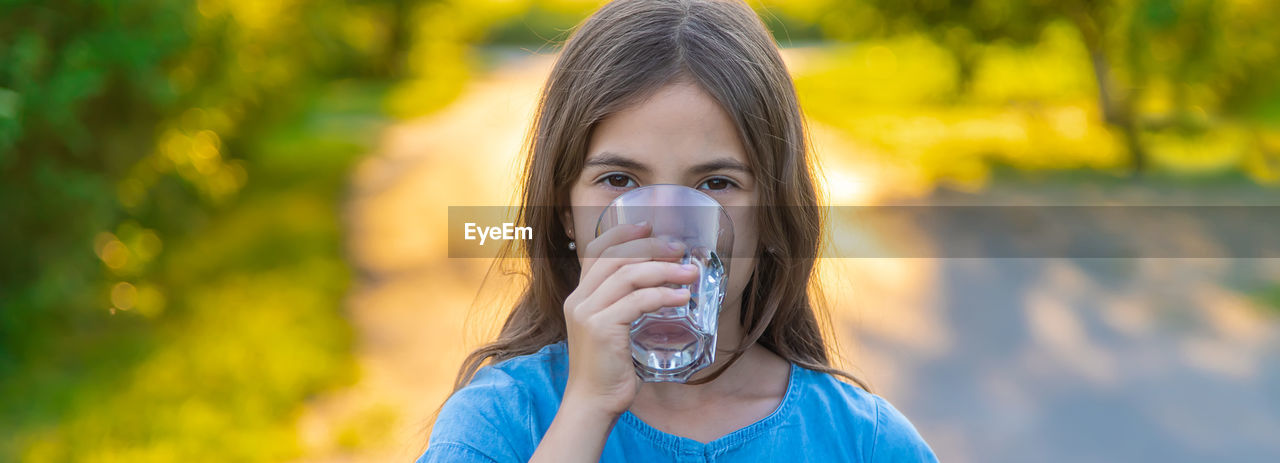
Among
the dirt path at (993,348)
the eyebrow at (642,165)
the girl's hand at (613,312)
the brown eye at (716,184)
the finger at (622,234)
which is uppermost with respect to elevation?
the eyebrow at (642,165)

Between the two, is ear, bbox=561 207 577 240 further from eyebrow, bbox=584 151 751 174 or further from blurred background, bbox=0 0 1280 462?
blurred background, bbox=0 0 1280 462

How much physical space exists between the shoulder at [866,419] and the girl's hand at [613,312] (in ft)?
1.30

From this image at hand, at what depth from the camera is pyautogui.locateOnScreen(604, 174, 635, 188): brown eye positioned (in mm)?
1598

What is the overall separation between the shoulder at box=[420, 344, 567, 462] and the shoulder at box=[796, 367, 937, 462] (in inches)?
16.1

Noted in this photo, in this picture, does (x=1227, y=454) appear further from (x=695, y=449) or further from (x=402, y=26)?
(x=402, y=26)

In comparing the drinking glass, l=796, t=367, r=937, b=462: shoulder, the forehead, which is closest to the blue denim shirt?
l=796, t=367, r=937, b=462: shoulder

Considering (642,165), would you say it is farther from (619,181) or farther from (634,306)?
(634,306)

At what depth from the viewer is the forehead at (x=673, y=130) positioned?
5.14 ft

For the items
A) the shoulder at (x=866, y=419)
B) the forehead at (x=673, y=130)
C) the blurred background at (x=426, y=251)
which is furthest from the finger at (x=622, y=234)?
the blurred background at (x=426, y=251)

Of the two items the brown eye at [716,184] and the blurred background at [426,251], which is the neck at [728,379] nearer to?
the brown eye at [716,184]

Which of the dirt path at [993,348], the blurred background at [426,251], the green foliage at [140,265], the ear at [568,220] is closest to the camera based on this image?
the ear at [568,220]

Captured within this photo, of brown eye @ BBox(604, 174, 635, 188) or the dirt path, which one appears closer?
brown eye @ BBox(604, 174, 635, 188)

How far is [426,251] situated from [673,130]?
6.38 m

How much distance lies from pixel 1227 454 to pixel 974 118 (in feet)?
22.5
